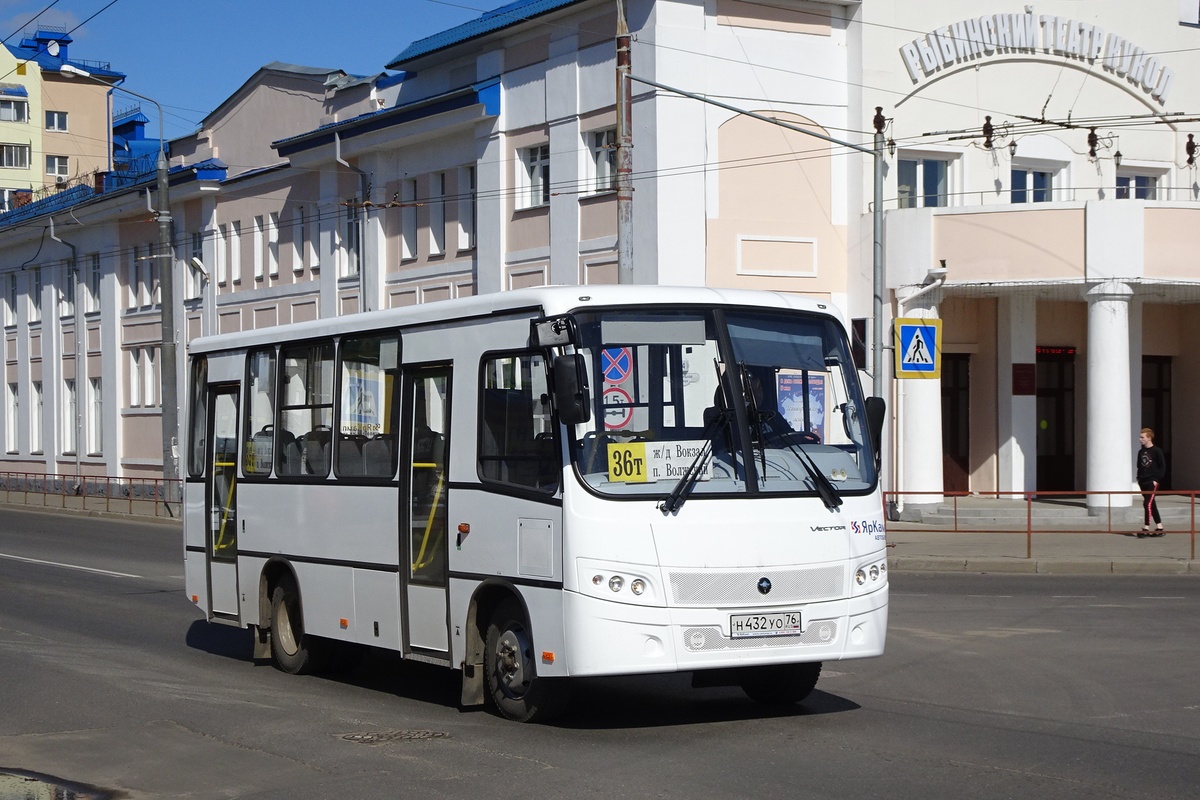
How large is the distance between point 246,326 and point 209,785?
1520 inches

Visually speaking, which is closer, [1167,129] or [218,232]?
[1167,129]

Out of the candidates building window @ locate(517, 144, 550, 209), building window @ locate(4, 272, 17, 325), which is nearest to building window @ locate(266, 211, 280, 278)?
building window @ locate(517, 144, 550, 209)

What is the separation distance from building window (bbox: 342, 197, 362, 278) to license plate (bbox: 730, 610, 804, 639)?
31508 millimetres

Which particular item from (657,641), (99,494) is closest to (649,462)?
(657,641)

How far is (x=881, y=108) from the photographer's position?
102 ft

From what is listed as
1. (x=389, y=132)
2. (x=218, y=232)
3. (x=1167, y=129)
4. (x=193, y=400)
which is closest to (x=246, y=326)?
(x=218, y=232)

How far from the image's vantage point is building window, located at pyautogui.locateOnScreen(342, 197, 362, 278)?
3984 centimetres

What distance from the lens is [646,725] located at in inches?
382

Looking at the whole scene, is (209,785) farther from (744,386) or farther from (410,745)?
(744,386)

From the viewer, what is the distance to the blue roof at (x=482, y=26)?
31984 mm

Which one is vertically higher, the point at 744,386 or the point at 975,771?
the point at 744,386

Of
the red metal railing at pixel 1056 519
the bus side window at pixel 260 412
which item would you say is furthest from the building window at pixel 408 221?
the bus side window at pixel 260 412

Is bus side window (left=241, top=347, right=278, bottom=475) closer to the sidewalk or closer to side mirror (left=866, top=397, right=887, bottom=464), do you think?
side mirror (left=866, top=397, right=887, bottom=464)

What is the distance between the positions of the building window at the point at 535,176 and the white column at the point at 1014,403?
9.73 m
